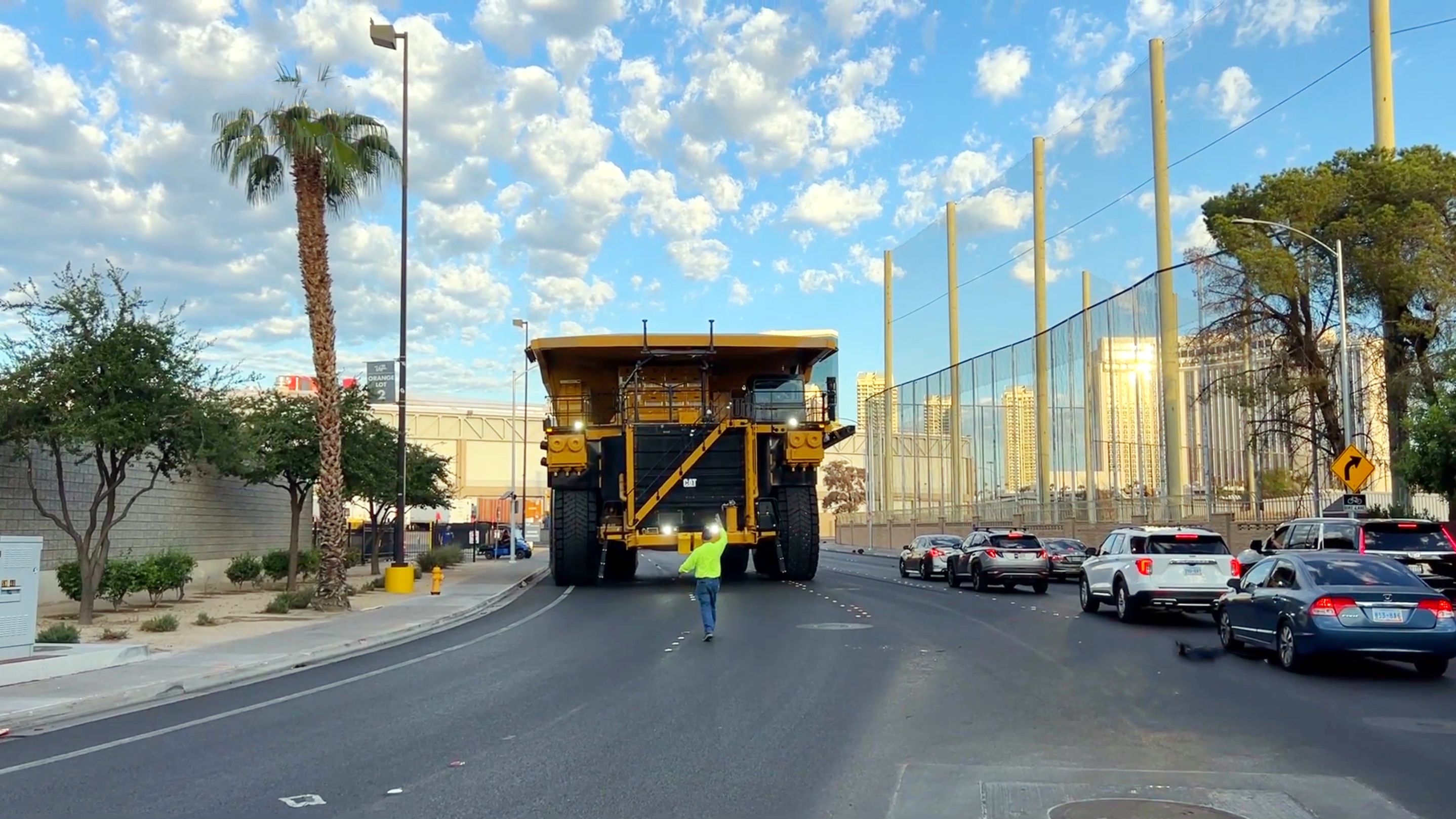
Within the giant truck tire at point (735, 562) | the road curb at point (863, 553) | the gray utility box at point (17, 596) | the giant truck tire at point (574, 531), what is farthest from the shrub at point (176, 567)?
the road curb at point (863, 553)

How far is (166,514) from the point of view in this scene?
92.2 feet

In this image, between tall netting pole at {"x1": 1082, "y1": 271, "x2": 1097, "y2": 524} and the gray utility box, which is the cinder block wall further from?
tall netting pole at {"x1": 1082, "y1": 271, "x2": 1097, "y2": 524}

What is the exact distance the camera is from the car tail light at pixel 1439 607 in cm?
1266

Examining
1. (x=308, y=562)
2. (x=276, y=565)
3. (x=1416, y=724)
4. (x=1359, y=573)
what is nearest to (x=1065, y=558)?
(x=308, y=562)

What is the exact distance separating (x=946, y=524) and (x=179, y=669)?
2189 inches

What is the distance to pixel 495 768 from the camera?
8.49 m

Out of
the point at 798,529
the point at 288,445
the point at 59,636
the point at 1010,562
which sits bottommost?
the point at 59,636

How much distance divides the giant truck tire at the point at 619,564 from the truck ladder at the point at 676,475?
16.7 feet

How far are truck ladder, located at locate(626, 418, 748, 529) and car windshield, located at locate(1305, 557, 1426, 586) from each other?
47.0 feet

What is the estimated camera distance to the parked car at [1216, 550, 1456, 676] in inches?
496

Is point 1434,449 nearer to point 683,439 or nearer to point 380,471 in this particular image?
point 683,439

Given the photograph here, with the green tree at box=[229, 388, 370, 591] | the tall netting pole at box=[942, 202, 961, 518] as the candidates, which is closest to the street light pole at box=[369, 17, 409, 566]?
the green tree at box=[229, 388, 370, 591]

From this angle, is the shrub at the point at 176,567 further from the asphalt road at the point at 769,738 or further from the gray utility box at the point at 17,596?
the asphalt road at the point at 769,738

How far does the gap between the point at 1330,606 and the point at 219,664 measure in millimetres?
12332
